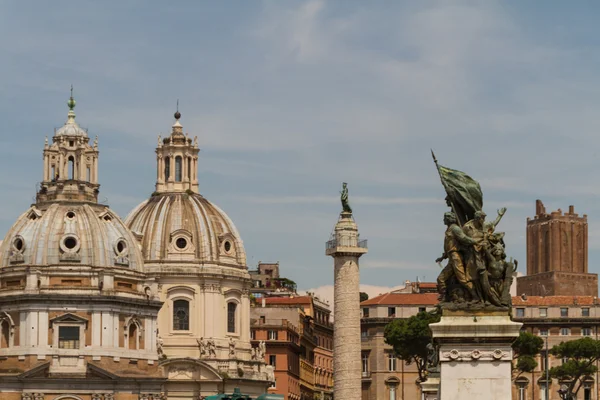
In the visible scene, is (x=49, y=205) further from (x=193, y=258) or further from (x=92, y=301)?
(x=193, y=258)

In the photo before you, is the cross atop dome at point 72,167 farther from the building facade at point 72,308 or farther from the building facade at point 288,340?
the building facade at point 288,340

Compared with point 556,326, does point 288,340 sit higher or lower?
lower

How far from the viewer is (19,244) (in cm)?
14638

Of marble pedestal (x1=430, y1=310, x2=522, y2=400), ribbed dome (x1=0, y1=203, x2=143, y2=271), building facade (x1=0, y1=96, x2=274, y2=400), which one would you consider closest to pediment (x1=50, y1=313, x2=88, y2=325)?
building facade (x1=0, y1=96, x2=274, y2=400)

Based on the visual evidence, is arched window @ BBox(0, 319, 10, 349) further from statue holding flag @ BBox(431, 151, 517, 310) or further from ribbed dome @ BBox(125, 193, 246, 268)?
statue holding flag @ BBox(431, 151, 517, 310)

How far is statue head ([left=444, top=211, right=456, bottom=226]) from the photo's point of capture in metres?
25.4

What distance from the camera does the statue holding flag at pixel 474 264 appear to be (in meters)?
24.8

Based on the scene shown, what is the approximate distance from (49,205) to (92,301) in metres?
8.73

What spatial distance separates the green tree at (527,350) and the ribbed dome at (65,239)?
3548cm

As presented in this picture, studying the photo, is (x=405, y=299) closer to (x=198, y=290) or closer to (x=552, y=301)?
(x=552, y=301)

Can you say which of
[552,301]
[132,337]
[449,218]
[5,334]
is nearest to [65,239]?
→ [5,334]

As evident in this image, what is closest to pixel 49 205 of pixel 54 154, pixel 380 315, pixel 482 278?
pixel 54 154

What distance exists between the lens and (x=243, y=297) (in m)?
166

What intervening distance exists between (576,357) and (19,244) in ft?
168
